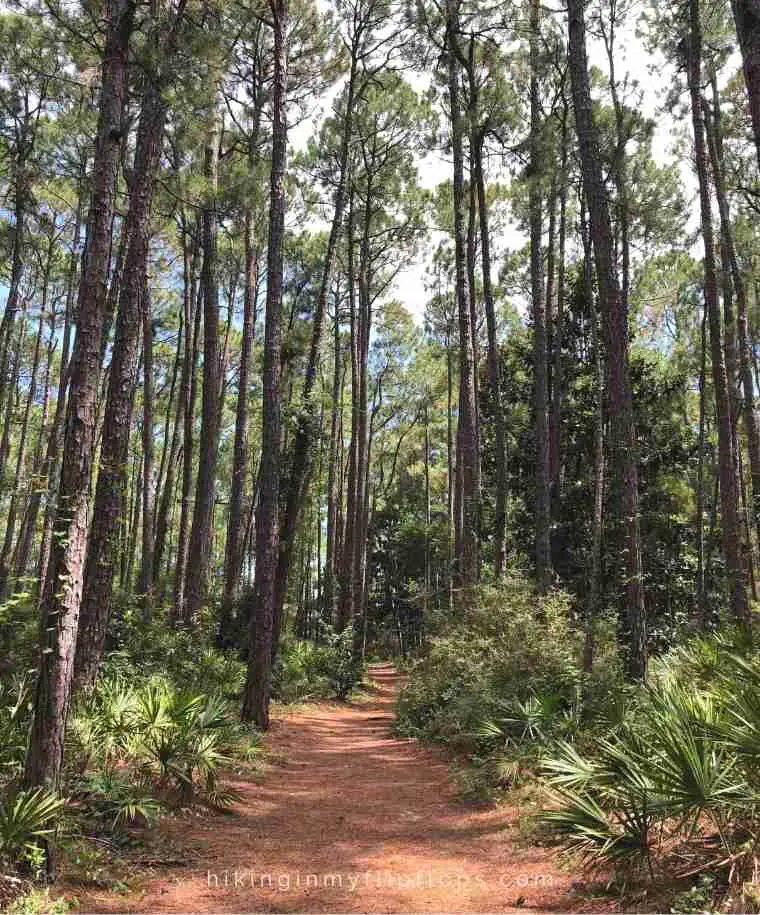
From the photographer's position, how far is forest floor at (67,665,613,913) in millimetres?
4441

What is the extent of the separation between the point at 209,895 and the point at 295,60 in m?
16.6

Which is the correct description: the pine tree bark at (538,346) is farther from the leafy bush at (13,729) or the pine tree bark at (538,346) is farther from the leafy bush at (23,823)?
the leafy bush at (23,823)

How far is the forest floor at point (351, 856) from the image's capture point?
4.44 m

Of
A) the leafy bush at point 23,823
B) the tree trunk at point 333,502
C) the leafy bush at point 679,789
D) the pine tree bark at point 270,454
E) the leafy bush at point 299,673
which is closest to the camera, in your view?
the leafy bush at point 679,789

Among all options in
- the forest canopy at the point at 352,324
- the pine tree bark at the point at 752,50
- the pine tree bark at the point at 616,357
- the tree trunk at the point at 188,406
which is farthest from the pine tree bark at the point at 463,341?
the pine tree bark at the point at 752,50

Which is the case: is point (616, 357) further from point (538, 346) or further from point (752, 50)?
point (538, 346)

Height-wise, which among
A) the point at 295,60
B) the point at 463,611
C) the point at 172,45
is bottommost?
the point at 463,611

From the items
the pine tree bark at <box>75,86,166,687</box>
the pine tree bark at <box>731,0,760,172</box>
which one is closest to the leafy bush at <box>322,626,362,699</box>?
the pine tree bark at <box>75,86,166,687</box>

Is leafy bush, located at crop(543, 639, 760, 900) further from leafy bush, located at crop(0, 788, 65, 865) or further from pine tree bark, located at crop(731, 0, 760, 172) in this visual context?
pine tree bark, located at crop(731, 0, 760, 172)

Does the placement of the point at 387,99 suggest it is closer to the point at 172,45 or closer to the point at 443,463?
the point at 172,45

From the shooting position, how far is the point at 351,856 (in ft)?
18.2

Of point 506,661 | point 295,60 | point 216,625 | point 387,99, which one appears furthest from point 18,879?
point 387,99

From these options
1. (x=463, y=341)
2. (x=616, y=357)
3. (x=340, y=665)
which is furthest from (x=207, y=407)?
(x=616, y=357)

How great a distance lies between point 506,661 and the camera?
10102mm
